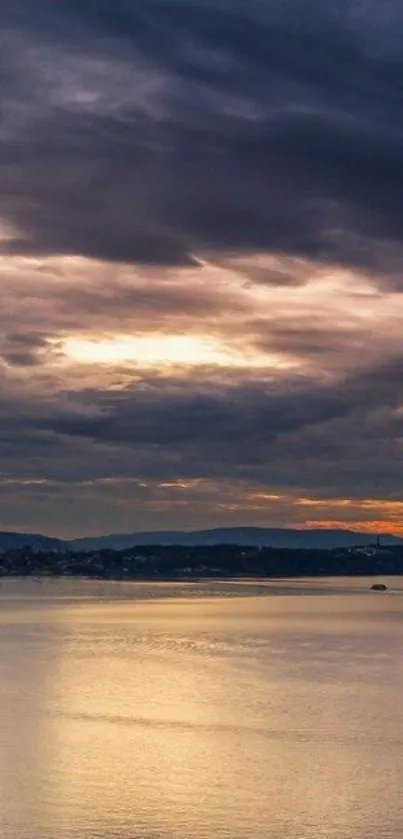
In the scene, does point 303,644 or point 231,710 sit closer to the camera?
point 231,710

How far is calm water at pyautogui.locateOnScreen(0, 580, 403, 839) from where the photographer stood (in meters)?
26.2

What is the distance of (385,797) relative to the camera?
28.6 metres

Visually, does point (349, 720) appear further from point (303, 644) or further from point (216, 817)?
point (303, 644)

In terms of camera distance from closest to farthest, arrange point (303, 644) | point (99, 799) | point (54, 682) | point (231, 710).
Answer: point (99, 799)
point (231, 710)
point (54, 682)
point (303, 644)

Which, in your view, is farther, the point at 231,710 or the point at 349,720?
the point at 231,710

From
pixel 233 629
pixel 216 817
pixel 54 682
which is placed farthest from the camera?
pixel 233 629

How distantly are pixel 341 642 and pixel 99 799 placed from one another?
47.7 meters

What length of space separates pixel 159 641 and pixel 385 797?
1912 inches

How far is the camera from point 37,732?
3762cm

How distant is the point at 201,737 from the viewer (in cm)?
3688

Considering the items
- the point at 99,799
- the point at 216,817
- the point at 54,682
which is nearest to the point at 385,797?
the point at 216,817

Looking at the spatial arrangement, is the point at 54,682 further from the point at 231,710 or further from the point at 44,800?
the point at 44,800

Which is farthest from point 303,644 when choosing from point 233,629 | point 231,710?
point 231,710

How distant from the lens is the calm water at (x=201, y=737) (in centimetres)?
2620
